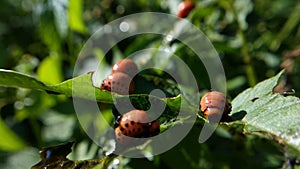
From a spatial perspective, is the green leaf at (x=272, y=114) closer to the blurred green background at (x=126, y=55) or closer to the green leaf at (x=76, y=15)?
the blurred green background at (x=126, y=55)

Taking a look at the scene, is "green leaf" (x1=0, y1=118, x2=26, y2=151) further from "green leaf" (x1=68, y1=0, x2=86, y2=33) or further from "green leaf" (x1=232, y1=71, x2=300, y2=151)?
"green leaf" (x1=232, y1=71, x2=300, y2=151)

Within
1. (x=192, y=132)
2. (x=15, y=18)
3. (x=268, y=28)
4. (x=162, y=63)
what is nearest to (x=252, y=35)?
(x=268, y=28)

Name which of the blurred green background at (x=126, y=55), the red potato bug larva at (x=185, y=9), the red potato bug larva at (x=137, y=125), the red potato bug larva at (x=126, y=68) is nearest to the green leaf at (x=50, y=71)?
the blurred green background at (x=126, y=55)

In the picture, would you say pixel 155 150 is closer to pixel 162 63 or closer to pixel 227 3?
pixel 162 63

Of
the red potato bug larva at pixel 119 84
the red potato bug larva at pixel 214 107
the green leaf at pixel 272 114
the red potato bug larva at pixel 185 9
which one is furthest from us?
the red potato bug larva at pixel 185 9

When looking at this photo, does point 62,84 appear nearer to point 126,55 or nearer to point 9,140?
point 126,55

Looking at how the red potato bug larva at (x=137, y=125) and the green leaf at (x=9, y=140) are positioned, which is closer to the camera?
the red potato bug larva at (x=137, y=125)

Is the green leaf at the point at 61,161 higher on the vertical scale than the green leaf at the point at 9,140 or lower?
higher

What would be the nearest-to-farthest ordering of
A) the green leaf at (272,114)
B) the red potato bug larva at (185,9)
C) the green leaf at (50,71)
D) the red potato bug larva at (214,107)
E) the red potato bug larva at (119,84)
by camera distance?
the green leaf at (272,114)
the red potato bug larva at (214,107)
the red potato bug larva at (119,84)
the red potato bug larva at (185,9)
the green leaf at (50,71)
